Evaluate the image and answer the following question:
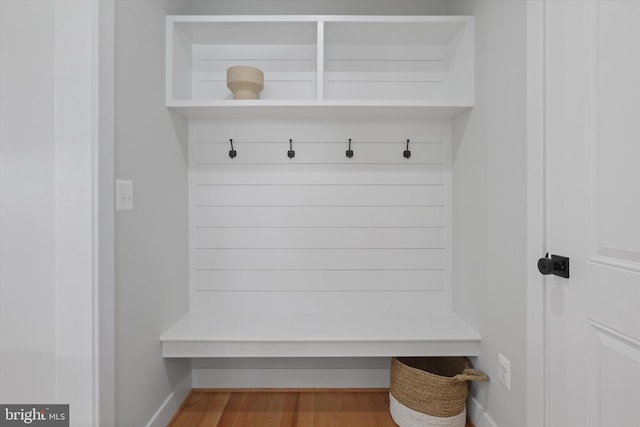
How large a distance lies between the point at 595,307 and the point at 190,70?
2111 millimetres

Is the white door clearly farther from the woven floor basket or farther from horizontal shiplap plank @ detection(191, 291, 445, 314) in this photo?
horizontal shiplap plank @ detection(191, 291, 445, 314)

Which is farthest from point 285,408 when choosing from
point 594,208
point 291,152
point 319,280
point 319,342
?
point 594,208

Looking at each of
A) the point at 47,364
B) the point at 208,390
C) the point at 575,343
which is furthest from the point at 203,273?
the point at 575,343

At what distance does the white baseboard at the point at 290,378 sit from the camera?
199 centimetres

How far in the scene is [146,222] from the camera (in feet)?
4.85

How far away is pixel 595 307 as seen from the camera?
0.98m

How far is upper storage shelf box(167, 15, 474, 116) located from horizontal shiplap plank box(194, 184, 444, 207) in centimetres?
43

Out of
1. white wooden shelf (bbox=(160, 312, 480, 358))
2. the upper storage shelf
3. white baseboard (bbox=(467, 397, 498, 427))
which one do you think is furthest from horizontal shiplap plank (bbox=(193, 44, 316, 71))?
white baseboard (bbox=(467, 397, 498, 427))

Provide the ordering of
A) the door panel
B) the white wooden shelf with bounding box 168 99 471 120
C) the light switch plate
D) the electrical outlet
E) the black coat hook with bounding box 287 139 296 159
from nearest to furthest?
the door panel → the light switch plate → the electrical outlet → the white wooden shelf with bounding box 168 99 471 120 → the black coat hook with bounding box 287 139 296 159

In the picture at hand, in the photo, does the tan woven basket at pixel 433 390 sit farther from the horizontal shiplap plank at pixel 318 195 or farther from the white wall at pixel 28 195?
the white wall at pixel 28 195

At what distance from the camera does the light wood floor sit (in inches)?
66.1

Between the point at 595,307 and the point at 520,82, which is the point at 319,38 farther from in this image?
the point at 595,307

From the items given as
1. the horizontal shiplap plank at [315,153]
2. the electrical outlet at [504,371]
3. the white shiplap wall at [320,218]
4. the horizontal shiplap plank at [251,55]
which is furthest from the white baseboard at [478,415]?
the horizontal shiplap plank at [251,55]

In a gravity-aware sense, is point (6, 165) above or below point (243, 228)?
above
